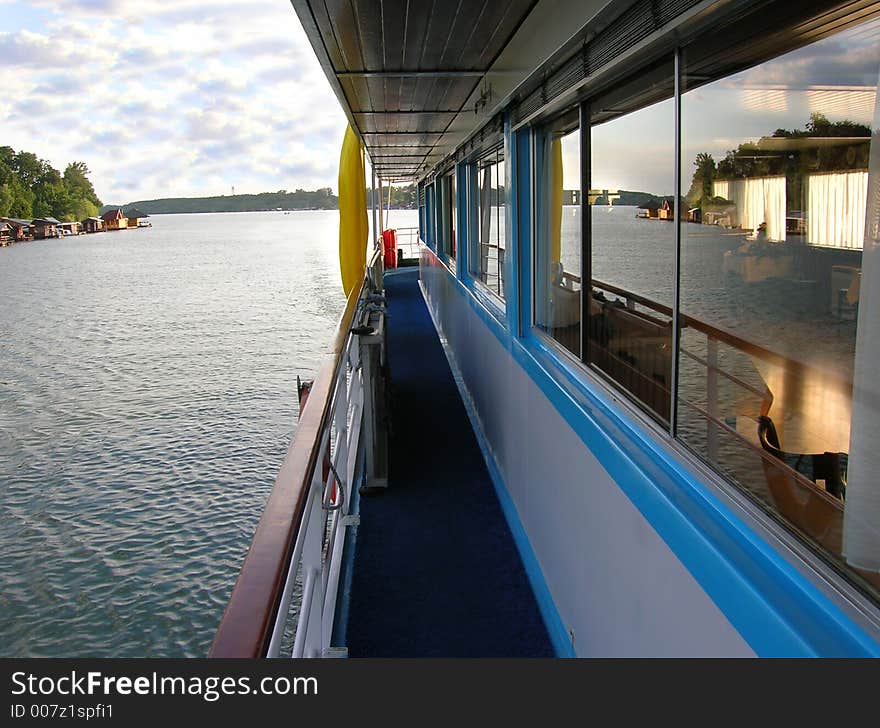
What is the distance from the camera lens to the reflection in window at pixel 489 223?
5.32 m

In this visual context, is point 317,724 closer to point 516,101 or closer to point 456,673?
point 456,673

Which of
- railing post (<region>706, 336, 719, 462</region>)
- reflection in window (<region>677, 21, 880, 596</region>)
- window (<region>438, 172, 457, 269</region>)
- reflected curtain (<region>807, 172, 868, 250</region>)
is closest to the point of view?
reflection in window (<region>677, 21, 880, 596</region>)

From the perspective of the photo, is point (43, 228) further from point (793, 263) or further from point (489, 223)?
point (793, 263)

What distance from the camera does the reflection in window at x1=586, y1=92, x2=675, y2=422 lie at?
243cm

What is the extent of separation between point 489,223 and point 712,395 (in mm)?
4020

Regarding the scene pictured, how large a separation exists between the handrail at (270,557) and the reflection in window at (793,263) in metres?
0.93

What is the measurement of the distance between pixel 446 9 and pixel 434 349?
6.70 metres

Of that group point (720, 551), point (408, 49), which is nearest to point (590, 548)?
point (720, 551)

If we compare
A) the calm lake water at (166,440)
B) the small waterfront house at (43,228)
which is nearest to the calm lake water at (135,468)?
the calm lake water at (166,440)

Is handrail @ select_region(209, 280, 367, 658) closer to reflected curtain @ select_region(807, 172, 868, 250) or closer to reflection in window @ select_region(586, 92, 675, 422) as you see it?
reflection in window @ select_region(586, 92, 675, 422)

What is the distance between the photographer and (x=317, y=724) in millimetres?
993

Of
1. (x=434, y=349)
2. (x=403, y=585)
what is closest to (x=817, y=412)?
(x=403, y=585)

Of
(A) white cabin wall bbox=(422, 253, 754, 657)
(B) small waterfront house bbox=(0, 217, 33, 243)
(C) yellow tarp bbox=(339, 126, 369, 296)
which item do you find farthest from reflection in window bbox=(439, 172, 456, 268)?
(B) small waterfront house bbox=(0, 217, 33, 243)

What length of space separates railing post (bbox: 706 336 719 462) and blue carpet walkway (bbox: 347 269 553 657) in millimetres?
1158
